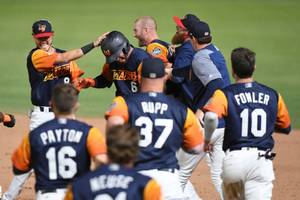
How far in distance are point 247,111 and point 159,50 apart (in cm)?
230

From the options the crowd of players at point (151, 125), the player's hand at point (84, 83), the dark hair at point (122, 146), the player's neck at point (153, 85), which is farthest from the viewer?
the player's hand at point (84, 83)

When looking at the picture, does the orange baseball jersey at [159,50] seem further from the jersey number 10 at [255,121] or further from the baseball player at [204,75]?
the jersey number 10 at [255,121]

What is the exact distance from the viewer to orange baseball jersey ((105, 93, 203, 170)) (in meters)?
7.25

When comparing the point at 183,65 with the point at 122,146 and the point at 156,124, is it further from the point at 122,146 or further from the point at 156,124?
the point at 122,146

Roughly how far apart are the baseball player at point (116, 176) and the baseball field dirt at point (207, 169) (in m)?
4.87

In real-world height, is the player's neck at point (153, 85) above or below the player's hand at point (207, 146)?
above

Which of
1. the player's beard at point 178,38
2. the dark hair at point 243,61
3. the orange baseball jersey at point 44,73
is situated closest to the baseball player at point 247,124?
the dark hair at point 243,61

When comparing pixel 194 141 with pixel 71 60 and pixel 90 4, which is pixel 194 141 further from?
pixel 90 4

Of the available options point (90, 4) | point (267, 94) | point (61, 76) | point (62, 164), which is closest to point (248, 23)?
point (90, 4)

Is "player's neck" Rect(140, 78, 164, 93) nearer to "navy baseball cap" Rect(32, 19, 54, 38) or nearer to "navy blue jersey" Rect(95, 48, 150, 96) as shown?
"navy blue jersey" Rect(95, 48, 150, 96)

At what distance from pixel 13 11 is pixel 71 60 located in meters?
12.7

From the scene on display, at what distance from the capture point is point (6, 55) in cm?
1853

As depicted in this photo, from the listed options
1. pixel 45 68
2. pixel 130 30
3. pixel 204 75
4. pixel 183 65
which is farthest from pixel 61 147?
pixel 130 30

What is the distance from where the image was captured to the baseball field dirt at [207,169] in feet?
34.8
